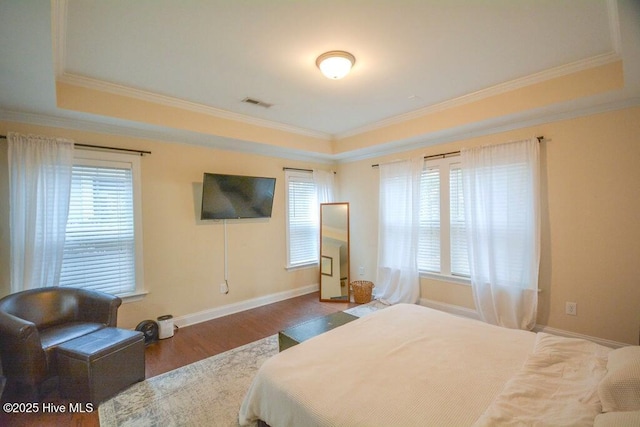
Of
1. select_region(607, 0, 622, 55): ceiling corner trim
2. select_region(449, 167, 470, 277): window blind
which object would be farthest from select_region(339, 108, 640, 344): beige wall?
select_region(607, 0, 622, 55): ceiling corner trim

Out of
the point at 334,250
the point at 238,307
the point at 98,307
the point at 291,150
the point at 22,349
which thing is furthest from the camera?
the point at 334,250

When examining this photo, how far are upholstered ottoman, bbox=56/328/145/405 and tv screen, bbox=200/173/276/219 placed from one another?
5.83ft

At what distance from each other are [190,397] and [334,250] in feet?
10.1

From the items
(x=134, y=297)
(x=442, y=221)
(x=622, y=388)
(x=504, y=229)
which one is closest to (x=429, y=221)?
(x=442, y=221)

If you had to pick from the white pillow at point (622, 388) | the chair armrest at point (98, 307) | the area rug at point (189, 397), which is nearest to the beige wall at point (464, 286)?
the chair armrest at point (98, 307)

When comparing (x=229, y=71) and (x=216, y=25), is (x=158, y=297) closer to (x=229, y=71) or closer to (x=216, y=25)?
(x=229, y=71)

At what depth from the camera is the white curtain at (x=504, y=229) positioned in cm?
304

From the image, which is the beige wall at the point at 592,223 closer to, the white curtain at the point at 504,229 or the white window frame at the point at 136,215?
the white curtain at the point at 504,229

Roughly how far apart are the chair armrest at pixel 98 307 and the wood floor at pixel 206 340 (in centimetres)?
58

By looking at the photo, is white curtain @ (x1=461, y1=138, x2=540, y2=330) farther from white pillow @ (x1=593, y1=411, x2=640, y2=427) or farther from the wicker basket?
white pillow @ (x1=593, y1=411, x2=640, y2=427)

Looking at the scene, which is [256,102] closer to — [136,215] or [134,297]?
[136,215]

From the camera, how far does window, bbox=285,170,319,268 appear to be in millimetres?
4742

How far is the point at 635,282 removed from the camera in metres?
2.59

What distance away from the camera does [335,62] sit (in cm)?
228
